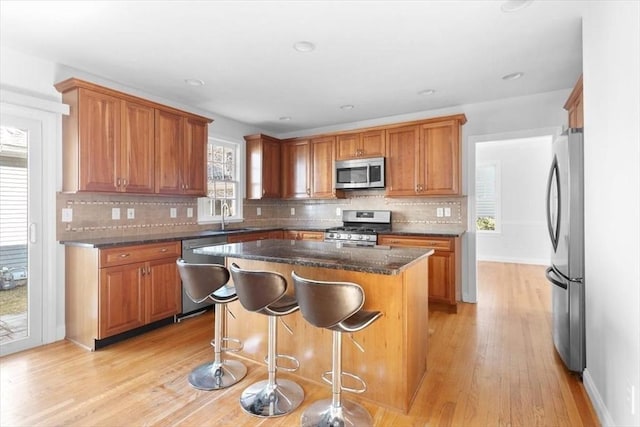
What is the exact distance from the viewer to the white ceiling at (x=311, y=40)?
2205 mm

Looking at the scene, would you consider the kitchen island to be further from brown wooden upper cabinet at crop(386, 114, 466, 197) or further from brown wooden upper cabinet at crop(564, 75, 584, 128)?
brown wooden upper cabinet at crop(386, 114, 466, 197)

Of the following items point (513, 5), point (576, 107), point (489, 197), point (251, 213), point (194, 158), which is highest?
point (513, 5)

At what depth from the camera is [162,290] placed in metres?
3.29

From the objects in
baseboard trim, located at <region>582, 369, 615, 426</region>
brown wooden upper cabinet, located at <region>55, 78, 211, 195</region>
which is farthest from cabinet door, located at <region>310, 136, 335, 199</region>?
baseboard trim, located at <region>582, 369, 615, 426</region>

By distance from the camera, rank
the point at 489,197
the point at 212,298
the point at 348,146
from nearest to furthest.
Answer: the point at 212,298
the point at 348,146
the point at 489,197

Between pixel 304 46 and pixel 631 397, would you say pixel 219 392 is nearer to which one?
pixel 631 397

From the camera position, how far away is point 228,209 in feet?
16.3

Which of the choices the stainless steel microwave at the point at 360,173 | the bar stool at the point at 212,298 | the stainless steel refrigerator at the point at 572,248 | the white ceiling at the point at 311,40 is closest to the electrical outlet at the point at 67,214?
the white ceiling at the point at 311,40

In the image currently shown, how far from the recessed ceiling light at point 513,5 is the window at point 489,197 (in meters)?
5.67

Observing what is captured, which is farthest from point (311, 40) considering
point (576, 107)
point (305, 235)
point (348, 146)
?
point (305, 235)

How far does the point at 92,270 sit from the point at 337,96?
3.13 meters

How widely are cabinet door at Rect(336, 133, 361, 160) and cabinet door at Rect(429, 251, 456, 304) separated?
1.87m

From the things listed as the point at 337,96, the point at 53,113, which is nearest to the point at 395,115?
the point at 337,96

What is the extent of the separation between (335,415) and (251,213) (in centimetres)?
392
